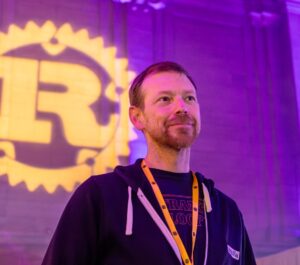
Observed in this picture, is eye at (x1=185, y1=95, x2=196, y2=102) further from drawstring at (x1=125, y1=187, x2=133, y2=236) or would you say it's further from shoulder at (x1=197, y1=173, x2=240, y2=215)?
drawstring at (x1=125, y1=187, x2=133, y2=236)

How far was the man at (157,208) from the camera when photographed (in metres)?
1.10

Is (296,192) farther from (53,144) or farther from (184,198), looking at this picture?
(184,198)

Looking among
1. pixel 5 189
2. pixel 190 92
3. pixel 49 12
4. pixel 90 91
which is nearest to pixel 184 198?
pixel 190 92

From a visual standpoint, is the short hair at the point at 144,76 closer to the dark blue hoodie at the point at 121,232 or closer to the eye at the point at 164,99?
the eye at the point at 164,99

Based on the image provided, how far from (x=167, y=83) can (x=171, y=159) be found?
7.8 inches

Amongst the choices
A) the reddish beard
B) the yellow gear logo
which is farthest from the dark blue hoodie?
the yellow gear logo

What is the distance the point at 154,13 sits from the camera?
534 cm

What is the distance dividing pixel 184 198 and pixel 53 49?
12.9ft

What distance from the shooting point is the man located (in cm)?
110

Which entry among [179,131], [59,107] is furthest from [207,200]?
[59,107]

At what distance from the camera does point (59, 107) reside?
15.5 feet

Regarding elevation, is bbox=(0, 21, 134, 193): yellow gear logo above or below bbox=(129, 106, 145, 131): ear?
above

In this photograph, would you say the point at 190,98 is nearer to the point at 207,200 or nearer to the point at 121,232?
the point at 207,200

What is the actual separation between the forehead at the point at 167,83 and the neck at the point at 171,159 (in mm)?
152
